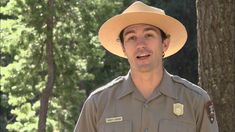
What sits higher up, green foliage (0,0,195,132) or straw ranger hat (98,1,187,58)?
green foliage (0,0,195,132)

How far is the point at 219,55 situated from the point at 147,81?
2701 millimetres

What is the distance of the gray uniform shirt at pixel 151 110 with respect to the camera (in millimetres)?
3332

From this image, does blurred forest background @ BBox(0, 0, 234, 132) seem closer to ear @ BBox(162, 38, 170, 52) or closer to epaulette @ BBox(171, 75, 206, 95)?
ear @ BBox(162, 38, 170, 52)

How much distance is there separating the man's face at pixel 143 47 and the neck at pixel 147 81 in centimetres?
4

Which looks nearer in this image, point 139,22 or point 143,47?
point 143,47

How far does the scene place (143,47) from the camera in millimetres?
3344

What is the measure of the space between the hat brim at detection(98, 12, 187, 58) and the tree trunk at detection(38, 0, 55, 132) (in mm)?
13520

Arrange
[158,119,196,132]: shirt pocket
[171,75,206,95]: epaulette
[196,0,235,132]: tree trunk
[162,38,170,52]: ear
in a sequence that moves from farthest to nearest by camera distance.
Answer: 1. [196,0,235,132]: tree trunk
2. [162,38,170,52]: ear
3. [171,75,206,95]: epaulette
4. [158,119,196,132]: shirt pocket

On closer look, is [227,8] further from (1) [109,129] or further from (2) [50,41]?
(2) [50,41]

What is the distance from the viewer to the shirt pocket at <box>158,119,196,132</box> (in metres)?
3.30

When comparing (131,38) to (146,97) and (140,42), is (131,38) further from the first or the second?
(146,97)

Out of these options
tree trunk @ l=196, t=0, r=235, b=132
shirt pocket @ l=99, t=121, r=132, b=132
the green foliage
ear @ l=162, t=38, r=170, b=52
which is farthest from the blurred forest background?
shirt pocket @ l=99, t=121, r=132, b=132

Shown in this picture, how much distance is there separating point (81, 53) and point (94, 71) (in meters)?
11.8

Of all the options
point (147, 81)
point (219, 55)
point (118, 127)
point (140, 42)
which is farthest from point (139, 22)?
point (219, 55)
